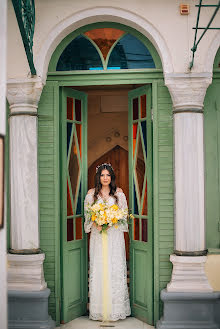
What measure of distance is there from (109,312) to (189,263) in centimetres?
141

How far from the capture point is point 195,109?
6.46 m

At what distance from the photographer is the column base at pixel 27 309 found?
21.0 feet

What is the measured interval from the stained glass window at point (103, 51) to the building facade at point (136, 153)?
0.05 feet

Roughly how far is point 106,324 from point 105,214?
5.29 feet

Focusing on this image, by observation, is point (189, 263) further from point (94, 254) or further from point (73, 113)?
point (73, 113)

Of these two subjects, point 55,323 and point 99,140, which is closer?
point 55,323

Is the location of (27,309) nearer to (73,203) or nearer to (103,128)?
(73,203)

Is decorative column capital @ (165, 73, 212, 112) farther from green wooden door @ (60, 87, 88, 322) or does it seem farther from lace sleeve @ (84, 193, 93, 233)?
lace sleeve @ (84, 193, 93, 233)

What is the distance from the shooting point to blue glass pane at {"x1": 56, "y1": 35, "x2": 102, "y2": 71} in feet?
22.4

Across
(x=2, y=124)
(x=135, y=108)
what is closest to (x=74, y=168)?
(x=135, y=108)

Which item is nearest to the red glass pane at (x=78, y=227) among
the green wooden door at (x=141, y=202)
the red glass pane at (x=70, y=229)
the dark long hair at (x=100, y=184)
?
the red glass pane at (x=70, y=229)

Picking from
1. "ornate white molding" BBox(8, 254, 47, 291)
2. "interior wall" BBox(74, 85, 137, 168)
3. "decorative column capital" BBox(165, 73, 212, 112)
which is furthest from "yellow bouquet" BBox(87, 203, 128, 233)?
"interior wall" BBox(74, 85, 137, 168)

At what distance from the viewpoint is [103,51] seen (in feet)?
22.4

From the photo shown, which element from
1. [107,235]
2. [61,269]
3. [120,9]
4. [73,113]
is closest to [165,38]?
[120,9]
